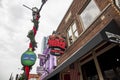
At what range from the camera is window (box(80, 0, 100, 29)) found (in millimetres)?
7824

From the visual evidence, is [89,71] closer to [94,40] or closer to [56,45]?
[56,45]

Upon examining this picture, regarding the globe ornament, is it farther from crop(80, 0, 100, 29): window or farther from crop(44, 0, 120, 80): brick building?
crop(80, 0, 100, 29): window

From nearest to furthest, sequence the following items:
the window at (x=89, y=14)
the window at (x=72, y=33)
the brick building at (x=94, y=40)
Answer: the brick building at (x=94, y=40) → the window at (x=89, y=14) → the window at (x=72, y=33)

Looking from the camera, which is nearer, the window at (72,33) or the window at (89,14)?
the window at (89,14)

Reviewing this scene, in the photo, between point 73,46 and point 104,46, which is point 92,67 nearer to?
point 104,46

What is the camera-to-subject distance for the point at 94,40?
15.4 ft

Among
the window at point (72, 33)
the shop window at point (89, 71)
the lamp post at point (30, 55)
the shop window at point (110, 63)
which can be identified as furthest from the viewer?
the window at point (72, 33)

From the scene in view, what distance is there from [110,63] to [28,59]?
3.51 metres

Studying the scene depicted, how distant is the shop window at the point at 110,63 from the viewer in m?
5.67

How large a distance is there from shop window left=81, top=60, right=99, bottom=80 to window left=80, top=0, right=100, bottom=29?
228 cm

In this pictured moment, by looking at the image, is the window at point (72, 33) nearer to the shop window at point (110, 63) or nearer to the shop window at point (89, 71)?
the shop window at point (89, 71)

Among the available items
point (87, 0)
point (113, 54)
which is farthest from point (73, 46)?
point (113, 54)

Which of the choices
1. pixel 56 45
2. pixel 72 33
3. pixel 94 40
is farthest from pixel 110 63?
pixel 72 33

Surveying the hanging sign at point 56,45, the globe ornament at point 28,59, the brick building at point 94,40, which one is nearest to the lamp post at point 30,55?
the globe ornament at point 28,59
